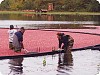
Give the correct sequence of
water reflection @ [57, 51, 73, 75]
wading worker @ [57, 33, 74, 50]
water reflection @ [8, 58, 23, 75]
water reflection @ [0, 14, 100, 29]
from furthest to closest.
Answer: water reflection @ [0, 14, 100, 29]
wading worker @ [57, 33, 74, 50]
water reflection @ [57, 51, 73, 75]
water reflection @ [8, 58, 23, 75]

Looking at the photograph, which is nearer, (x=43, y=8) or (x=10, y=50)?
(x=10, y=50)

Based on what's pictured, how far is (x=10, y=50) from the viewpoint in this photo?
15.5 meters

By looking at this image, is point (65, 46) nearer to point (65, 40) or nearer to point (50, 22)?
point (65, 40)

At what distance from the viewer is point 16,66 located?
12320 mm

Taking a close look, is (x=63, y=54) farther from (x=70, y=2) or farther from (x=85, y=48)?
(x=70, y=2)

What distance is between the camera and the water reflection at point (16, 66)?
1129 cm

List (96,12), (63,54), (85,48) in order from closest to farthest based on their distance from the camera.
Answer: (63,54), (85,48), (96,12)

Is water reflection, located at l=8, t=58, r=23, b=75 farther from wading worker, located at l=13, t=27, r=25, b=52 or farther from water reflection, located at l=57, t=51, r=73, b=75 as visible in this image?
water reflection, located at l=57, t=51, r=73, b=75

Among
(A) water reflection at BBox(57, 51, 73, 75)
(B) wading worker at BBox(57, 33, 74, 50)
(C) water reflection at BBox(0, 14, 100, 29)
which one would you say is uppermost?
(B) wading worker at BBox(57, 33, 74, 50)

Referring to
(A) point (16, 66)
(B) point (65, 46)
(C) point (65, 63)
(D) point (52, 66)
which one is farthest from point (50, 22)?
(A) point (16, 66)

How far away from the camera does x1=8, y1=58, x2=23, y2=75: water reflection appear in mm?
11291

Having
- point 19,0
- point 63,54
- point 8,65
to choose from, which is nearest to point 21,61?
point 8,65

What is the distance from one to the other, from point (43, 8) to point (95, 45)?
71084mm

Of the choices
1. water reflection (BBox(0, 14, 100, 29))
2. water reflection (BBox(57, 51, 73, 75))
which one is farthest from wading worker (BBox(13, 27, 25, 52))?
water reflection (BBox(0, 14, 100, 29))
